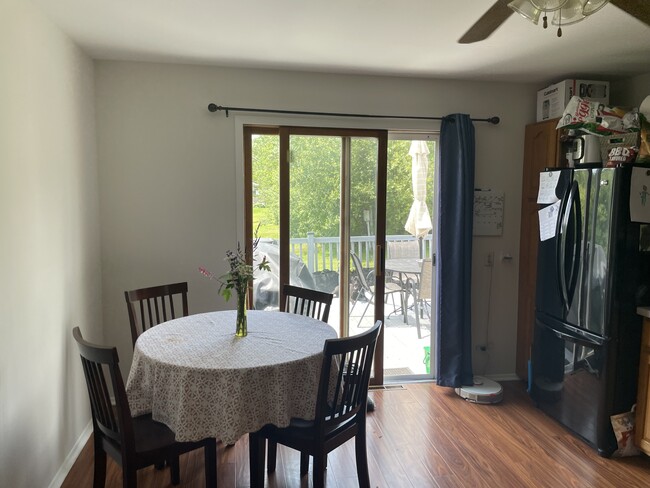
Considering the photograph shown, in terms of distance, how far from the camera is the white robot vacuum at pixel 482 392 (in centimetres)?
329

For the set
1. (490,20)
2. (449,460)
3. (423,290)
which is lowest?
(449,460)

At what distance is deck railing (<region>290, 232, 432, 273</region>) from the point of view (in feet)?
11.1

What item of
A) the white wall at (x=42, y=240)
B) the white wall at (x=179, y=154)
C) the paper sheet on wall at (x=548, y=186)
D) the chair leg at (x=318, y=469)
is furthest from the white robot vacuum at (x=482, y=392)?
the white wall at (x=42, y=240)

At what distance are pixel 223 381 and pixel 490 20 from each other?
75.0 inches

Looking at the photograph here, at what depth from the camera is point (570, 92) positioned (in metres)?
3.18

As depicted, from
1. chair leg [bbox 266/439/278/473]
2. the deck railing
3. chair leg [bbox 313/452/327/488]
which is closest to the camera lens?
chair leg [bbox 313/452/327/488]

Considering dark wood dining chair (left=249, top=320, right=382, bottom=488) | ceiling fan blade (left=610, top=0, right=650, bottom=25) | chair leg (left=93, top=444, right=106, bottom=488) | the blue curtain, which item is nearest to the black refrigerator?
the blue curtain

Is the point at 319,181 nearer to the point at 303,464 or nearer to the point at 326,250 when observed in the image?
the point at 326,250

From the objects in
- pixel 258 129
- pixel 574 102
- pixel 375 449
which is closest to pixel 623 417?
pixel 375 449

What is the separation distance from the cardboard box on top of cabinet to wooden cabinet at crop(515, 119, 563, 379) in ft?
0.35

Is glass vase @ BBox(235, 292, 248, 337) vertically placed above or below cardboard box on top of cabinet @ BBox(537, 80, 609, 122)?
below

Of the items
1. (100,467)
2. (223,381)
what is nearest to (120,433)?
(100,467)

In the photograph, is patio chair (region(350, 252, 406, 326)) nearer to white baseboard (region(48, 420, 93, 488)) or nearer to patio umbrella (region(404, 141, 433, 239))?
patio umbrella (region(404, 141, 433, 239))

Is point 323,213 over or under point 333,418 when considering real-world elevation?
over
